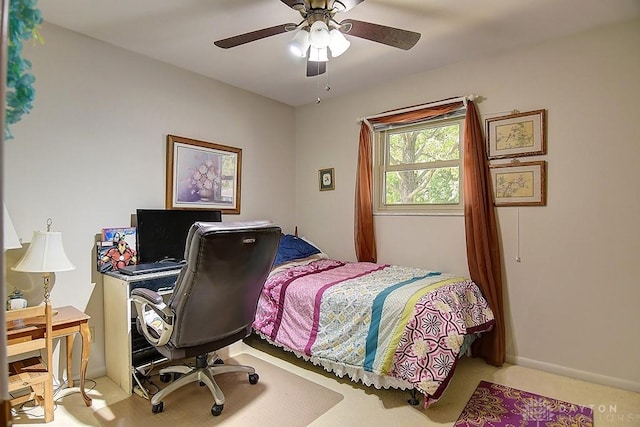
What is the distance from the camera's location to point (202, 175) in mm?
3316

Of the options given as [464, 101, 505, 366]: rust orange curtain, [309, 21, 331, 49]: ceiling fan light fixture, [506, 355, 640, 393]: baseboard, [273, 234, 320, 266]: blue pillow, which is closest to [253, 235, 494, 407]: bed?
[464, 101, 505, 366]: rust orange curtain

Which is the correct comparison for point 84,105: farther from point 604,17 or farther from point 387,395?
point 604,17

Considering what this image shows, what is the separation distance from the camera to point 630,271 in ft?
7.79

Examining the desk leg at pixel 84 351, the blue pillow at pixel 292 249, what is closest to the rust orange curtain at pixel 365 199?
the blue pillow at pixel 292 249

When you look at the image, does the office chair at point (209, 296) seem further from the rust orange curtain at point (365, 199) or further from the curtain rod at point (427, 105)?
the curtain rod at point (427, 105)

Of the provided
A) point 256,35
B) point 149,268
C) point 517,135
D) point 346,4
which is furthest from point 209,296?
point 517,135

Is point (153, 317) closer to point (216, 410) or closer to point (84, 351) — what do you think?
point (84, 351)

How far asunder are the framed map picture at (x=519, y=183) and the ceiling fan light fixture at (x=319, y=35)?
5.83ft

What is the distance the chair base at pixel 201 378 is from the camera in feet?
6.92

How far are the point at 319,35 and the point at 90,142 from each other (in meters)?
1.87

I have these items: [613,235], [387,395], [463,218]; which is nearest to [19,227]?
[387,395]

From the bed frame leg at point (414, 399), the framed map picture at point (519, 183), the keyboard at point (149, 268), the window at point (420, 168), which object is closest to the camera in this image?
the bed frame leg at point (414, 399)

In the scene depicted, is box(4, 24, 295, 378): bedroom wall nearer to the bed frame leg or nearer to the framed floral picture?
the framed floral picture

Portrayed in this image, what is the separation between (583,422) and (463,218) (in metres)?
1.58
